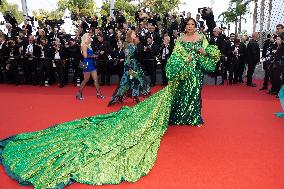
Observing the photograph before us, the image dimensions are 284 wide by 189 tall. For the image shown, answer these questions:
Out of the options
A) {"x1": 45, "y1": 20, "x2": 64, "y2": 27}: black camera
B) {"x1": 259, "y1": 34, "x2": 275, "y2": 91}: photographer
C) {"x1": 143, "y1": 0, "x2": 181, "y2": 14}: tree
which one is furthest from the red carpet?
{"x1": 143, "y1": 0, "x2": 181, "y2": 14}: tree

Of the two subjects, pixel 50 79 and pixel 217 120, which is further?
pixel 50 79

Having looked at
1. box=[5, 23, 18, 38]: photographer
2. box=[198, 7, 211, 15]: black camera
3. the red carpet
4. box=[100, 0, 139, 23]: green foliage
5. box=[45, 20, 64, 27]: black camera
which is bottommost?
the red carpet

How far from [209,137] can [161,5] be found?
2254 cm

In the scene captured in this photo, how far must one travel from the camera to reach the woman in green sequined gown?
11.5 feet

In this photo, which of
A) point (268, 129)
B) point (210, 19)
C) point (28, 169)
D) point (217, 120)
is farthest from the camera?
point (210, 19)

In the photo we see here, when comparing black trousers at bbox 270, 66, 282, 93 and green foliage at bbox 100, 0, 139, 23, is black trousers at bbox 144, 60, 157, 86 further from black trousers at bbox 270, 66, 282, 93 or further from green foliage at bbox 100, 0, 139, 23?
green foliage at bbox 100, 0, 139, 23

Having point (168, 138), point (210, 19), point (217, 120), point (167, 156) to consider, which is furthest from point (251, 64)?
point (167, 156)

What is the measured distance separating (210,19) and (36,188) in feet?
29.9

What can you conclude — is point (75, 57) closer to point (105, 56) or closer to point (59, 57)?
point (59, 57)

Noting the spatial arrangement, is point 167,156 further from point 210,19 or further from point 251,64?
point 210,19

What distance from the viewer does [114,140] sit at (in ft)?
13.5

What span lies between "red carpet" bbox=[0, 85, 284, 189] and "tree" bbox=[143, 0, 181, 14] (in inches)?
714

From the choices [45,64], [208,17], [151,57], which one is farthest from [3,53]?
[208,17]

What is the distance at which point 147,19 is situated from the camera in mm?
11617
